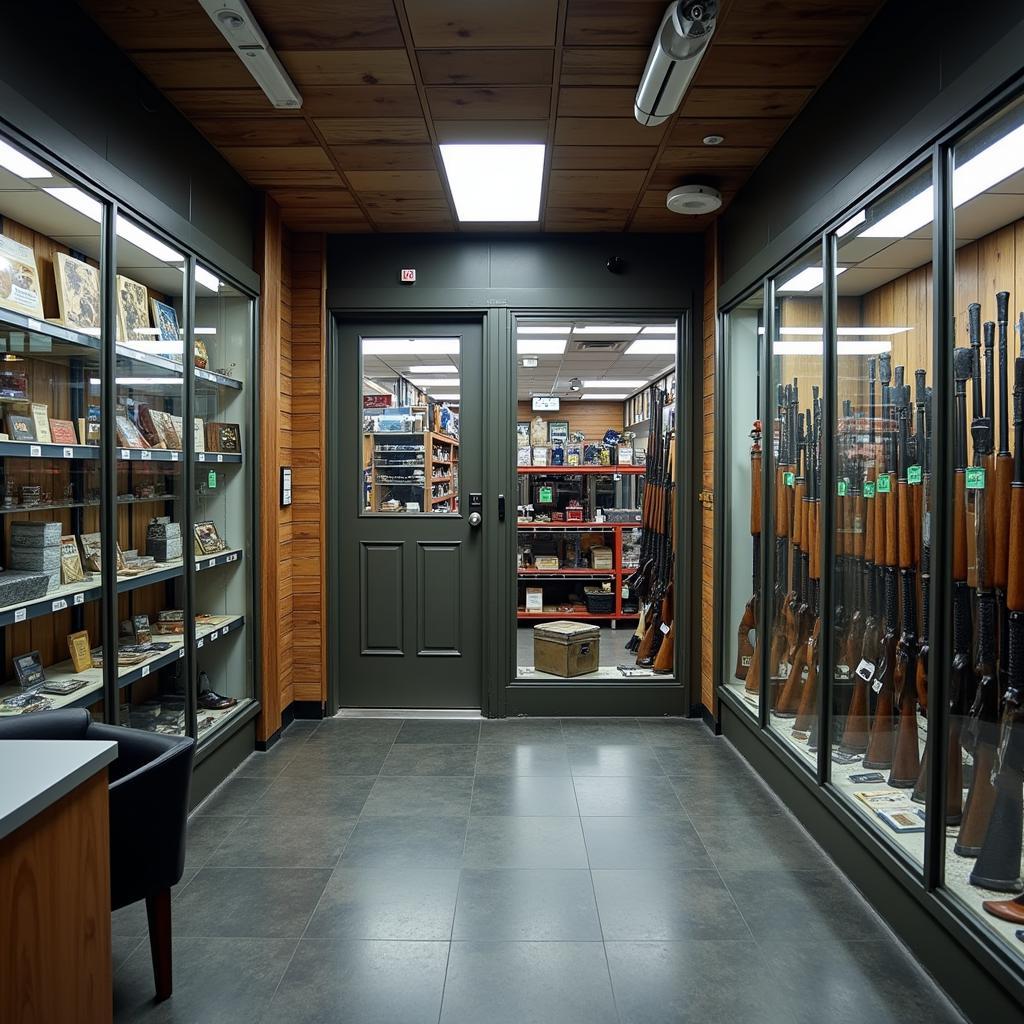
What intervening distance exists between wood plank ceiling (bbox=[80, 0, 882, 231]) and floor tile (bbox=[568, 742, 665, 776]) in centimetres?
276

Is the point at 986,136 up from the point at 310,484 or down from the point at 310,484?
up

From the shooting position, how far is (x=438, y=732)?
412 centimetres

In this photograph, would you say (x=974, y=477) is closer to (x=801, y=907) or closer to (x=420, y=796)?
(x=801, y=907)

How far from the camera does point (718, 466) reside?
411 centimetres

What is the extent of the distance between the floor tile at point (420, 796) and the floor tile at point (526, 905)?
53 cm

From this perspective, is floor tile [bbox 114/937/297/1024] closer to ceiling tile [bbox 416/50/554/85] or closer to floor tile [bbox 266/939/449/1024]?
floor tile [bbox 266/939/449/1024]

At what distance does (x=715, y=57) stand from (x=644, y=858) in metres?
2.75

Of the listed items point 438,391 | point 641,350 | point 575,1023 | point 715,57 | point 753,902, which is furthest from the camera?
point 641,350

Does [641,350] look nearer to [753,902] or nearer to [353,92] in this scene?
[353,92]

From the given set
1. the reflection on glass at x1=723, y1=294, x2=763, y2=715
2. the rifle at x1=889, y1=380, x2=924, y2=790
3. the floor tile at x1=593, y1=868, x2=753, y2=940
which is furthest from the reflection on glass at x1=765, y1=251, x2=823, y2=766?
the floor tile at x1=593, y1=868, x2=753, y2=940

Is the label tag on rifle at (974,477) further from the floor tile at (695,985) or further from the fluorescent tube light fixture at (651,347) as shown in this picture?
the fluorescent tube light fixture at (651,347)

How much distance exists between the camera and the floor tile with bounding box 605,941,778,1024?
186 cm

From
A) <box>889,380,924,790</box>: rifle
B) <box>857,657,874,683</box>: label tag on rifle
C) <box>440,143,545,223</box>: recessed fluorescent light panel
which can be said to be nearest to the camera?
<box>889,380,924,790</box>: rifle

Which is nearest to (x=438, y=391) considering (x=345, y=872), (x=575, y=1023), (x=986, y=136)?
(x=345, y=872)
